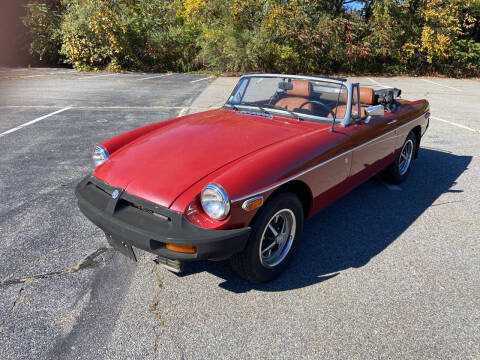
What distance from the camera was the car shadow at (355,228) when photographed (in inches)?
113

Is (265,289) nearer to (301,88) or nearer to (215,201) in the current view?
(215,201)

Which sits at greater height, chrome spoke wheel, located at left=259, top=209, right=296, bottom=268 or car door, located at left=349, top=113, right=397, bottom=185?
car door, located at left=349, top=113, right=397, bottom=185

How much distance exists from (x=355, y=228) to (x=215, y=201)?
1829 mm

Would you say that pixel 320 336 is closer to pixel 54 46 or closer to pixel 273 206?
pixel 273 206

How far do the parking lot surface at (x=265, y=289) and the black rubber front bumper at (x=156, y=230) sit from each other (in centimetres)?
48

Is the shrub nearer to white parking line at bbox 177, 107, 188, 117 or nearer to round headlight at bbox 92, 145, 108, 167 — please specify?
white parking line at bbox 177, 107, 188, 117

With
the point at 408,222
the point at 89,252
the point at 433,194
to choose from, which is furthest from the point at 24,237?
the point at 433,194

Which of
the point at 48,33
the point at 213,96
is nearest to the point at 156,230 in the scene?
the point at 213,96

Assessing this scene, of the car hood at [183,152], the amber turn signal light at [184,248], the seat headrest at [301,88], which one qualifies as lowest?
the amber turn signal light at [184,248]

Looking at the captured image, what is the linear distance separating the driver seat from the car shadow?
46.8 inches

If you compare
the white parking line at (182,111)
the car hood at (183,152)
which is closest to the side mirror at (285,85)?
the car hood at (183,152)

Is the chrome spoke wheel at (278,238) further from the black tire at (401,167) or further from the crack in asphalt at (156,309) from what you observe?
the black tire at (401,167)

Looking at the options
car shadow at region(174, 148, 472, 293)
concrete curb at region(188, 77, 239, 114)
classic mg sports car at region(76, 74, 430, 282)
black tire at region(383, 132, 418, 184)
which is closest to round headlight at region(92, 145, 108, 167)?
classic mg sports car at region(76, 74, 430, 282)

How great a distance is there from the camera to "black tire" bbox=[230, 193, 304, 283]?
2.48 m
